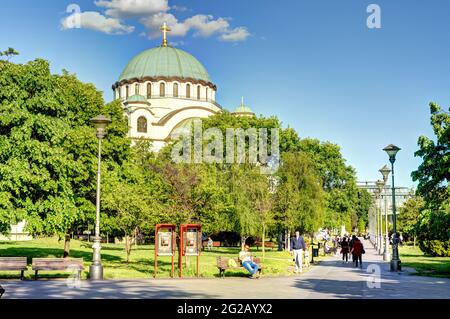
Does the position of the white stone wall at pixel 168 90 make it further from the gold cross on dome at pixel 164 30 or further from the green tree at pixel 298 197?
the green tree at pixel 298 197

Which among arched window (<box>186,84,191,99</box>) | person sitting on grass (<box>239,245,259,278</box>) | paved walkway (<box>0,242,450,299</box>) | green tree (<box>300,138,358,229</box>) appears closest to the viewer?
paved walkway (<box>0,242,450,299</box>)


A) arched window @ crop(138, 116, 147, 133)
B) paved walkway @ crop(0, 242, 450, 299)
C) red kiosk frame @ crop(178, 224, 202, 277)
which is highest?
arched window @ crop(138, 116, 147, 133)

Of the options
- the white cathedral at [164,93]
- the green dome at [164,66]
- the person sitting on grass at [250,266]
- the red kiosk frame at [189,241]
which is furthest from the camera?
the green dome at [164,66]

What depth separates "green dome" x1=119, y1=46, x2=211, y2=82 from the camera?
86.4m

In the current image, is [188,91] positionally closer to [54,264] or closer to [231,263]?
[231,263]

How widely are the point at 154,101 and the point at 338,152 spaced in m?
30.2

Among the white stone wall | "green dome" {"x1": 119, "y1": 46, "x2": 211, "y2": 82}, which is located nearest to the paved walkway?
the white stone wall

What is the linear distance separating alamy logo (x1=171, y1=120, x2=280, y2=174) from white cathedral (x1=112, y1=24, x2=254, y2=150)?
22941 millimetres

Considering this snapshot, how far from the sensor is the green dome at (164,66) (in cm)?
8644

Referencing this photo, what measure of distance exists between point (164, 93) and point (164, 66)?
3.95m

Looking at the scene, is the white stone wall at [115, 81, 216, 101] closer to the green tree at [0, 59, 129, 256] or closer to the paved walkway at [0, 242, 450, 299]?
the green tree at [0, 59, 129, 256]

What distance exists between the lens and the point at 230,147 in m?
53.9

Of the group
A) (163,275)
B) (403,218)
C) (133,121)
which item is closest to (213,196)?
→ (163,275)

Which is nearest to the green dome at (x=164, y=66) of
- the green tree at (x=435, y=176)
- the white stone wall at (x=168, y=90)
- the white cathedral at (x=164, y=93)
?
the white cathedral at (x=164, y=93)
